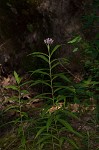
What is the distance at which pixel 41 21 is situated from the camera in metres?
4.91

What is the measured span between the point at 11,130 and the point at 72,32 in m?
1.92

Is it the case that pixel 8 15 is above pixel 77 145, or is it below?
above

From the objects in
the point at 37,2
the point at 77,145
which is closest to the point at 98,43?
the point at 77,145

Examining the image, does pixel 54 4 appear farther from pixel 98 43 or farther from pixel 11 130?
pixel 11 130

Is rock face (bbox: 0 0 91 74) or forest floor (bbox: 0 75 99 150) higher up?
rock face (bbox: 0 0 91 74)

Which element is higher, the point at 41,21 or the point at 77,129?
the point at 41,21

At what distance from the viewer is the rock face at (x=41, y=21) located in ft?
15.8

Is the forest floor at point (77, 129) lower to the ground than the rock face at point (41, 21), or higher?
lower

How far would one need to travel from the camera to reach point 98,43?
368 cm

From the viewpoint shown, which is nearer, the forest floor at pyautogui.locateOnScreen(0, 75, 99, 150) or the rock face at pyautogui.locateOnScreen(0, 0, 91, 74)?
the forest floor at pyautogui.locateOnScreen(0, 75, 99, 150)

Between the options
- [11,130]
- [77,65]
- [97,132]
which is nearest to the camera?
[97,132]

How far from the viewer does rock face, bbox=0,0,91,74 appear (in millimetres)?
4816

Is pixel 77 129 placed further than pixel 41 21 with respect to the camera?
No

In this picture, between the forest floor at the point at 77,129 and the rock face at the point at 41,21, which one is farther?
the rock face at the point at 41,21
